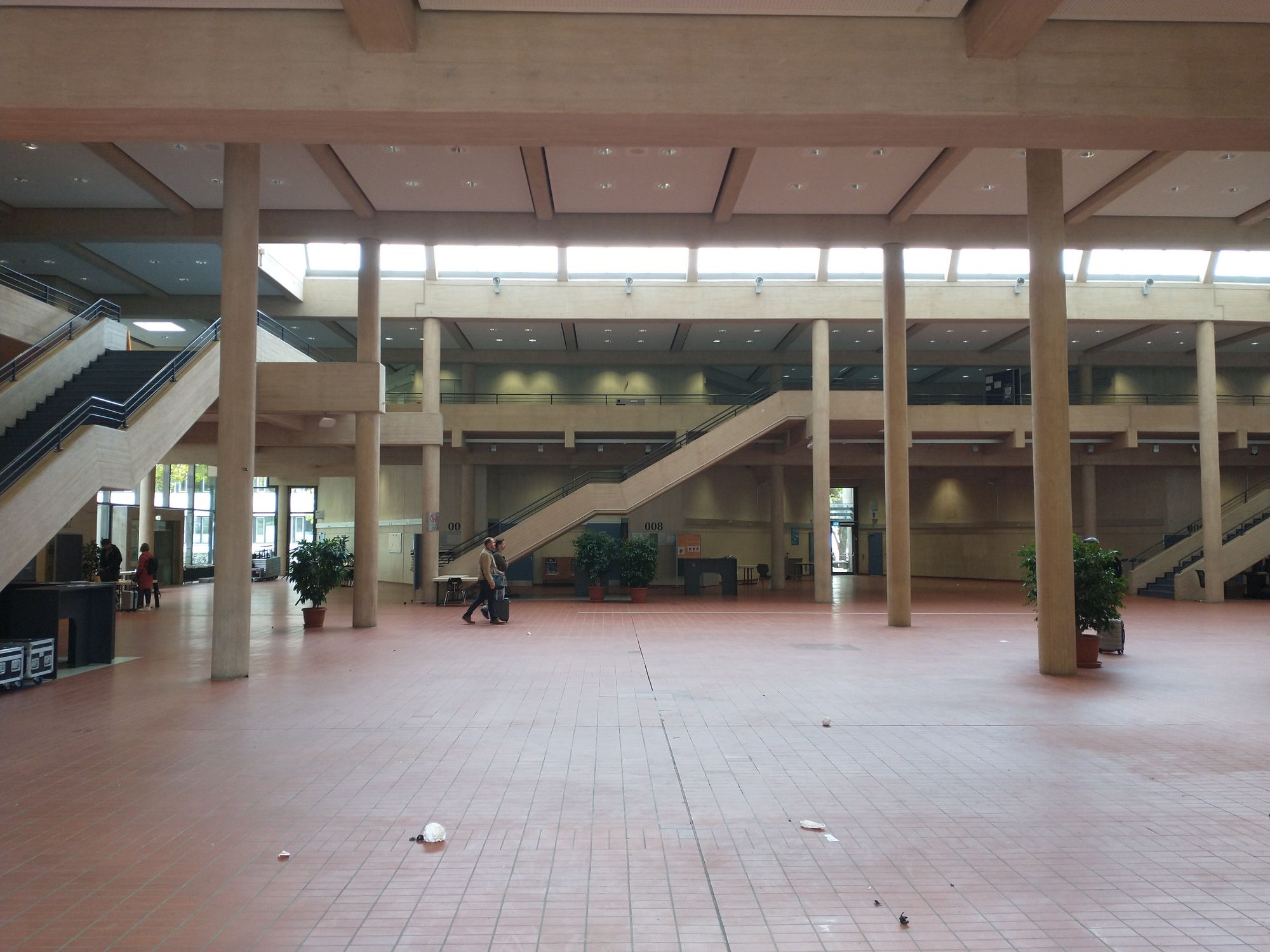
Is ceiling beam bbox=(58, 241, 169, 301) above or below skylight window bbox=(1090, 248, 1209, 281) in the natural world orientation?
below

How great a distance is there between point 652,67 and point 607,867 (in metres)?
6.40

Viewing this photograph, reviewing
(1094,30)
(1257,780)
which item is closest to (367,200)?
(1094,30)

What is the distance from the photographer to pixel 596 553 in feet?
78.4

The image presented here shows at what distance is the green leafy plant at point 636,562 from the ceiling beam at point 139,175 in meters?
12.9

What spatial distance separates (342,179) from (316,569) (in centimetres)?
735

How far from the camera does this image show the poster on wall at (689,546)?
1128 inches

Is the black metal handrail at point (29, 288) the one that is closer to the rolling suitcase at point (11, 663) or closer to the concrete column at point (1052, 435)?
the rolling suitcase at point (11, 663)

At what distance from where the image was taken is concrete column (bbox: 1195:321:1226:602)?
966 inches

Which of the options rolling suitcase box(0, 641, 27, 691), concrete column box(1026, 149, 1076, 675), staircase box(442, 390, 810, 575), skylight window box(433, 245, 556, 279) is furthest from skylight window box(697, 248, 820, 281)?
rolling suitcase box(0, 641, 27, 691)

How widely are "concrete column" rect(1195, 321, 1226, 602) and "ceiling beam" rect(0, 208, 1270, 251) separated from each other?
8.32 meters

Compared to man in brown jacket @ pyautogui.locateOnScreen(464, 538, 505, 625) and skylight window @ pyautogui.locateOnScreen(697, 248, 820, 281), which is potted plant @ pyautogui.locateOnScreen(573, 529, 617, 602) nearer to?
man in brown jacket @ pyautogui.locateOnScreen(464, 538, 505, 625)

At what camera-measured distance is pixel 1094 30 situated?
7898 mm

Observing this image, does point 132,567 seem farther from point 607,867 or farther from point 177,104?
point 607,867

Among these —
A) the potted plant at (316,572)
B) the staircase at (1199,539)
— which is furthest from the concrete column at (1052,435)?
the staircase at (1199,539)
